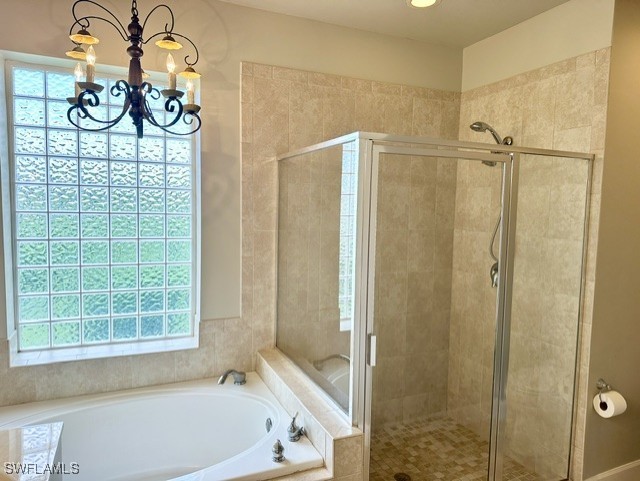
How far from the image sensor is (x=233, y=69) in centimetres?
242

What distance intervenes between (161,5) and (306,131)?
1.00m

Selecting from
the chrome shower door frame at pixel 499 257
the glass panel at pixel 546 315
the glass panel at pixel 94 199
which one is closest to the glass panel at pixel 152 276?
the glass panel at pixel 94 199

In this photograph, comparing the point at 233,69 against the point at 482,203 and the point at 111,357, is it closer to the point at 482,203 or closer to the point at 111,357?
the point at 482,203

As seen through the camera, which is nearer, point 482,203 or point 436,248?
point 482,203

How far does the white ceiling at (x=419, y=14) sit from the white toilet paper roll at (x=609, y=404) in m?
2.08

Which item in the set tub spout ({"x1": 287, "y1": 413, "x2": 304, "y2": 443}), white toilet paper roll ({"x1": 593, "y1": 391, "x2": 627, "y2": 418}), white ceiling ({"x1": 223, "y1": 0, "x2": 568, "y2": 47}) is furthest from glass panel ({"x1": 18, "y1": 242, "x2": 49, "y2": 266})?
white toilet paper roll ({"x1": 593, "y1": 391, "x2": 627, "y2": 418})

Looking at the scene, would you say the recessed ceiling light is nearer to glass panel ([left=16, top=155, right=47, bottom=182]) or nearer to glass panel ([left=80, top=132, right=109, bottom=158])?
glass panel ([left=80, top=132, right=109, bottom=158])

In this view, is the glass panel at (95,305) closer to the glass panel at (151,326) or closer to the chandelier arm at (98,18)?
the glass panel at (151,326)

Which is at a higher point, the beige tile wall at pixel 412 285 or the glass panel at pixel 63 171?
the glass panel at pixel 63 171

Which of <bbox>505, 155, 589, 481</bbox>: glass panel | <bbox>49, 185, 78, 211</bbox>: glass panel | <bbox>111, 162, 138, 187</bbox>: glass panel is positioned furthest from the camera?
<bbox>111, 162, 138, 187</bbox>: glass panel

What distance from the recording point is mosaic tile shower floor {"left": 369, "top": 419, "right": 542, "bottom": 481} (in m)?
2.08

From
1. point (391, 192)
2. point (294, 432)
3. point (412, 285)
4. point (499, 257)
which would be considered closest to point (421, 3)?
point (391, 192)

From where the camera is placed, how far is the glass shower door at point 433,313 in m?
1.99

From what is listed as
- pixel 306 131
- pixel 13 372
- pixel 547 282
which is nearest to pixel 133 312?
pixel 13 372
